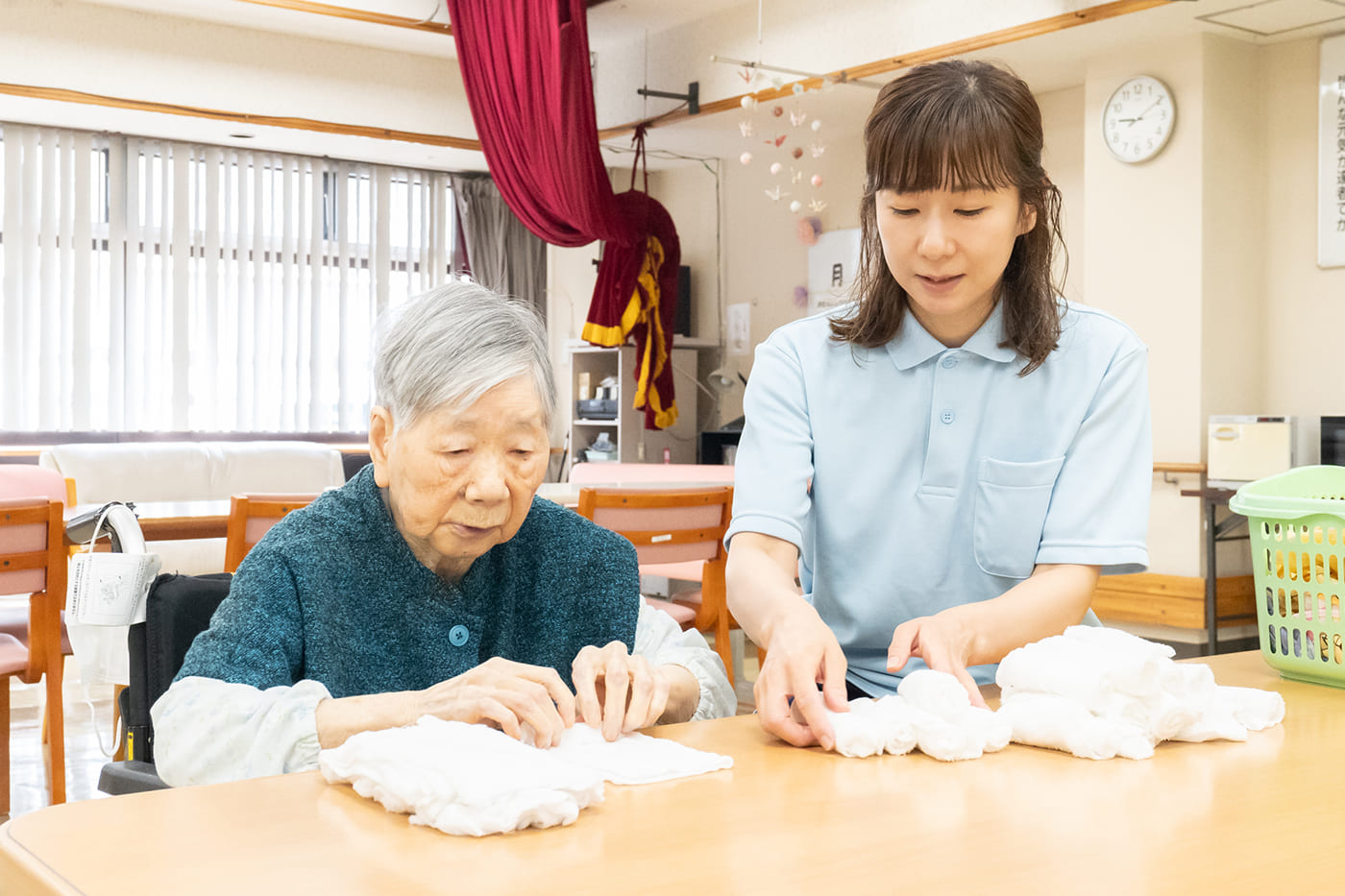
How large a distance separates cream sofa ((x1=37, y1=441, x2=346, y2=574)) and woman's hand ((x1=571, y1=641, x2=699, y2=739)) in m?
5.07

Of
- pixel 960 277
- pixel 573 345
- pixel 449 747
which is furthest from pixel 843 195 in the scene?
pixel 449 747

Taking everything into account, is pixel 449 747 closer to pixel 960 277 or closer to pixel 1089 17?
pixel 960 277

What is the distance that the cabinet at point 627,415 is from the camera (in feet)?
26.3

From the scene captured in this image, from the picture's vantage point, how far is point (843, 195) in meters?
7.53

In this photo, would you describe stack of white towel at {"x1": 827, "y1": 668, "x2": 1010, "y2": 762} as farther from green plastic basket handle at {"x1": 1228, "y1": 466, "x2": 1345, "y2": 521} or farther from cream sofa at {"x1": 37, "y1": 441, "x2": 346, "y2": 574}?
cream sofa at {"x1": 37, "y1": 441, "x2": 346, "y2": 574}

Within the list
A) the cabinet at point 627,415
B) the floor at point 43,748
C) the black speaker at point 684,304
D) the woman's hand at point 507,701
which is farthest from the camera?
the black speaker at point 684,304

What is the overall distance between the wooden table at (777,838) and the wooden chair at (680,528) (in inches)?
98.5

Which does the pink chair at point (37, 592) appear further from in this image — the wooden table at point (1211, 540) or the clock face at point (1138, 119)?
the clock face at point (1138, 119)

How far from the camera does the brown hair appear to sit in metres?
1.29

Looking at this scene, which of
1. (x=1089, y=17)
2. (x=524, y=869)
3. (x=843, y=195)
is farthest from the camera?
(x=843, y=195)

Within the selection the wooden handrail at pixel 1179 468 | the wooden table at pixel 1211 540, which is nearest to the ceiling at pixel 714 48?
the wooden handrail at pixel 1179 468

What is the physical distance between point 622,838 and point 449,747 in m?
0.16

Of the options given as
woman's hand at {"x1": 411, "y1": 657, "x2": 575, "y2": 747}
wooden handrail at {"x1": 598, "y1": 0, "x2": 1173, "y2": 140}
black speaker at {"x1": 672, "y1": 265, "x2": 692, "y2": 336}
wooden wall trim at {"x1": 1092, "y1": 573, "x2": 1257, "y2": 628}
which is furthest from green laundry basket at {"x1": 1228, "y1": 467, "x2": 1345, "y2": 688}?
black speaker at {"x1": 672, "y1": 265, "x2": 692, "y2": 336}

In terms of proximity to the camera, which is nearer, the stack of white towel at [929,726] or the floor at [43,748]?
the stack of white towel at [929,726]
